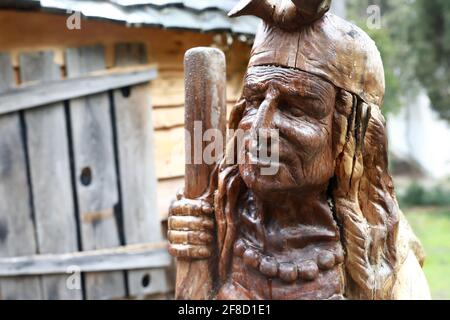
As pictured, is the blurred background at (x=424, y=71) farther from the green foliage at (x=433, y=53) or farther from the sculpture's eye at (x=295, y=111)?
the sculpture's eye at (x=295, y=111)

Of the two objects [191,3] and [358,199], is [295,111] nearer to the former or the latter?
[358,199]

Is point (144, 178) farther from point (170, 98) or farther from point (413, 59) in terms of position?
point (413, 59)

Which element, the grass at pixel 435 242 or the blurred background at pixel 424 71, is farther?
the blurred background at pixel 424 71

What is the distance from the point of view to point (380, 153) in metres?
1.22

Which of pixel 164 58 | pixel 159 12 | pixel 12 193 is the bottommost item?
pixel 12 193

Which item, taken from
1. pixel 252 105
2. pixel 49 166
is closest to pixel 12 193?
pixel 49 166

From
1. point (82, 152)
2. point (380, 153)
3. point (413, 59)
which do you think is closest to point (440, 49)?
point (413, 59)

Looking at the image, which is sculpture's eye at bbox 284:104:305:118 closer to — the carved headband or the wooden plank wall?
the carved headband

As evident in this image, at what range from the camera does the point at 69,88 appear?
7.51 ft

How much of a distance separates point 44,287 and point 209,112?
154 centimetres

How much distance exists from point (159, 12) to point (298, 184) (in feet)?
4.71

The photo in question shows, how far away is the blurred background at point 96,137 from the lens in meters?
2.22

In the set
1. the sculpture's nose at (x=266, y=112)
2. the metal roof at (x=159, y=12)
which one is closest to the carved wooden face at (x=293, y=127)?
the sculpture's nose at (x=266, y=112)

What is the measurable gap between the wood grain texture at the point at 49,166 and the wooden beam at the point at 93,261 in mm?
51
